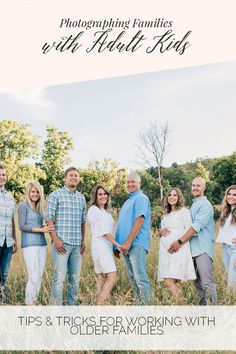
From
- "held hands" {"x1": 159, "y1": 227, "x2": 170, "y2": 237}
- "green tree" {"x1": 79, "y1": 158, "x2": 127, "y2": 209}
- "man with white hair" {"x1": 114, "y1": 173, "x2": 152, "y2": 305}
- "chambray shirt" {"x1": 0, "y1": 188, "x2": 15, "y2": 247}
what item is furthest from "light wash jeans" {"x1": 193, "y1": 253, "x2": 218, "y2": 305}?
"green tree" {"x1": 79, "y1": 158, "x2": 127, "y2": 209}

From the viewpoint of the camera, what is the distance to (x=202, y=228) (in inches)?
220

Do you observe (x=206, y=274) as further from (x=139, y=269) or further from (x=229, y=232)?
(x=139, y=269)

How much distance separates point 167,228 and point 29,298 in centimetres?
173

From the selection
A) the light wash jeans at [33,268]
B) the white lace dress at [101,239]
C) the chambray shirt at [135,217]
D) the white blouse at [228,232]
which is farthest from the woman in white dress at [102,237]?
the white blouse at [228,232]

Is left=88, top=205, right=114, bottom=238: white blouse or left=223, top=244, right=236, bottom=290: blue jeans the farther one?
left=223, top=244, right=236, bottom=290: blue jeans

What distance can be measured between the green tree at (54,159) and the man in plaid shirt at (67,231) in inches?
738

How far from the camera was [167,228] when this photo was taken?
561 centimetres

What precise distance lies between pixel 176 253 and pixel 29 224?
1663 mm

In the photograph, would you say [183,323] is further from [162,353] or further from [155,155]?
[155,155]

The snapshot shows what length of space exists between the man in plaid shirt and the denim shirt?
18 centimetres

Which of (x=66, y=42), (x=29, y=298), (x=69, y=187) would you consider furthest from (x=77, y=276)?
(x=66, y=42)

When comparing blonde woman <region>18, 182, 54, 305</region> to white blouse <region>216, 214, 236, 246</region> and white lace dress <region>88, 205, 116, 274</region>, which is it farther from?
white blouse <region>216, 214, 236, 246</region>

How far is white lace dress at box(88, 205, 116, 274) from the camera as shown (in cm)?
554

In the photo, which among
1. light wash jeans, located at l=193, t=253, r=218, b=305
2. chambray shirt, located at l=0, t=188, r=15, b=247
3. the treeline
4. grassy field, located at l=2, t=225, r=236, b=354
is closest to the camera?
A: light wash jeans, located at l=193, t=253, r=218, b=305
